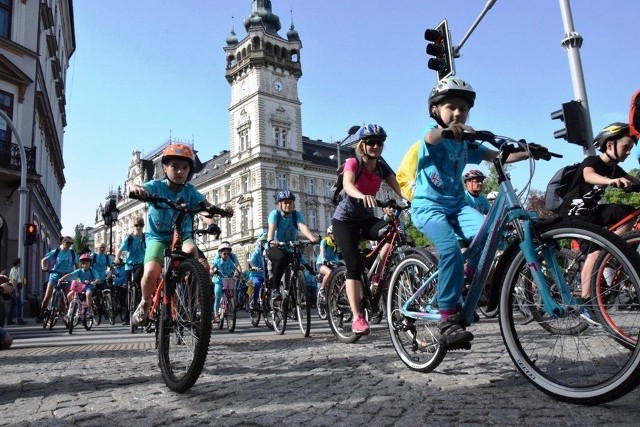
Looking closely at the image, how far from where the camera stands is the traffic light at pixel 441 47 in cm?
978

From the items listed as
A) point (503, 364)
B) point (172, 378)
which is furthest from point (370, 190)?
point (172, 378)

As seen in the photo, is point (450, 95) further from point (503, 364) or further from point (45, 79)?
point (45, 79)

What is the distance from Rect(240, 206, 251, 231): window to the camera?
63844 mm

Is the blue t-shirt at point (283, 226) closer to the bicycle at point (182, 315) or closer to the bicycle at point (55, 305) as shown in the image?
the bicycle at point (182, 315)

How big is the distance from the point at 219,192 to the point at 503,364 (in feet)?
226

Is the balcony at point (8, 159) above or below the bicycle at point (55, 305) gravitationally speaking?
above

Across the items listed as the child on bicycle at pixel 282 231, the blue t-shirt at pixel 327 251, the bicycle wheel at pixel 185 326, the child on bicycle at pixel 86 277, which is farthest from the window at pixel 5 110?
the bicycle wheel at pixel 185 326

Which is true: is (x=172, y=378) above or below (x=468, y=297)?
below

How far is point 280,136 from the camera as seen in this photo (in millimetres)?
65375

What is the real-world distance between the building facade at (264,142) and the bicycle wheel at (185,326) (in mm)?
56945

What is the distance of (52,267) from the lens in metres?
12.0

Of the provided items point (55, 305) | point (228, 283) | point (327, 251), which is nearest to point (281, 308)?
point (228, 283)

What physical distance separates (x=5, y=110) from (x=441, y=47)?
17.1 metres

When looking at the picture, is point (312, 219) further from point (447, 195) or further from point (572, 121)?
point (447, 195)
